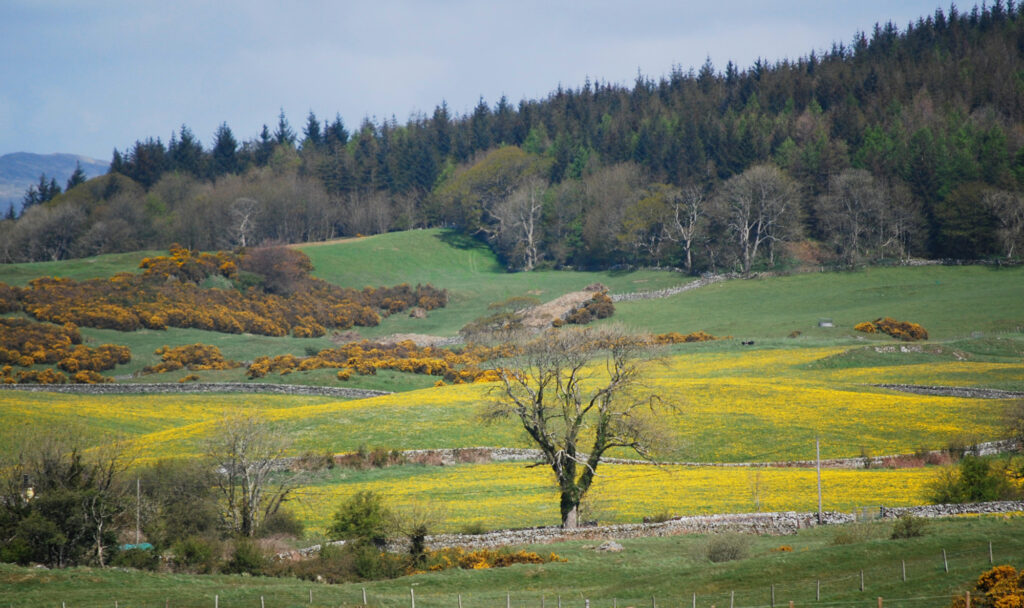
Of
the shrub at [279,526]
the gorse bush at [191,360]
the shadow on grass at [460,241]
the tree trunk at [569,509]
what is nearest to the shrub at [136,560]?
the shrub at [279,526]

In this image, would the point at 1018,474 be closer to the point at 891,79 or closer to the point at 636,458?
the point at 636,458

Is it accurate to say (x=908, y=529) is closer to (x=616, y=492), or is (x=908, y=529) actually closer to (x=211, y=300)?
(x=616, y=492)

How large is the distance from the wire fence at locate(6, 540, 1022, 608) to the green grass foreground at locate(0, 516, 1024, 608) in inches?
1.4

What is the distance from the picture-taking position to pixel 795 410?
6003cm

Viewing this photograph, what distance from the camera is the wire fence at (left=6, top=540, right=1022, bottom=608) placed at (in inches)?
918

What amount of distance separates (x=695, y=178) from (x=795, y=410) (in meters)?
108

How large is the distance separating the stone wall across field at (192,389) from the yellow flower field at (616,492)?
2890 cm

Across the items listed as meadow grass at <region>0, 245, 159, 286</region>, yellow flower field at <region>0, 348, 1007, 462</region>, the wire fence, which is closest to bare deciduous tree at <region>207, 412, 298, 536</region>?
the wire fence

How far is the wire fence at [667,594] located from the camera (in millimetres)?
23312

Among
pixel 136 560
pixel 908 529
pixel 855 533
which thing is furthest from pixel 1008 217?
pixel 136 560

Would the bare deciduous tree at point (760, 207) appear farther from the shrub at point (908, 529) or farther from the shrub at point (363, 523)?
the shrub at point (908, 529)

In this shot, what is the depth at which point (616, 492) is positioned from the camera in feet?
151

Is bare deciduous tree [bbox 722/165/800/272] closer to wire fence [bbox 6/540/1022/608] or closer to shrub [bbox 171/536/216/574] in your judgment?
shrub [bbox 171/536/216/574]

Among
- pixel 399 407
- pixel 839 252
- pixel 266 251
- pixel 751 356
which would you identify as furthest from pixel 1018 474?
pixel 266 251
